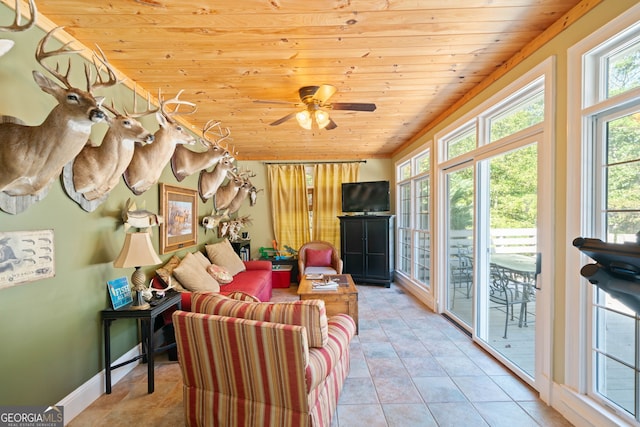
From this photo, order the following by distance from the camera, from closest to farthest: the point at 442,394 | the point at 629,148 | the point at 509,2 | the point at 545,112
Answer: the point at 629,148, the point at 509,2, the point at 545,112, the point at 442,394

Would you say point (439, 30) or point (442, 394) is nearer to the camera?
point (439, 30)

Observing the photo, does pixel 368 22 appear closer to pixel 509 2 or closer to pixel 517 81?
pixel 509 2

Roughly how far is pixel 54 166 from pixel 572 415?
3621 millimetres

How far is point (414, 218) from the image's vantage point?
16.1 feet

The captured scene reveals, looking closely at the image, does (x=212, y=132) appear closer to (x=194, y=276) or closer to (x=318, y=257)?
(x=194, y=276)

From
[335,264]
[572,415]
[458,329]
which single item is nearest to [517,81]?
[572,415]

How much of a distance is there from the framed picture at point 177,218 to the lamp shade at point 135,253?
771 millimetres

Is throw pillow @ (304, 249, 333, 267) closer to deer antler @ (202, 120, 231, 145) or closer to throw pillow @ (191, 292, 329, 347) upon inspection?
deer antler @ (202, 120, 231, 145)

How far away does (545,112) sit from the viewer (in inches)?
78.3

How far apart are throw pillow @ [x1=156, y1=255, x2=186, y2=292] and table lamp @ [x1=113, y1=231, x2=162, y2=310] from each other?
1.50 feet

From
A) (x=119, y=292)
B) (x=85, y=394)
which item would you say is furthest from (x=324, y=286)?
(x=85, y=394)

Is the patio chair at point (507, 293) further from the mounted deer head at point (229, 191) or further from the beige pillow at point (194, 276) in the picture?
the mounted deer head at point (229, 191)

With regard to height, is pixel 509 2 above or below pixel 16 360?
above

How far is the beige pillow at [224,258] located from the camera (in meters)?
3.99
